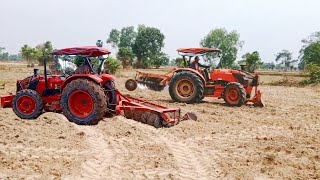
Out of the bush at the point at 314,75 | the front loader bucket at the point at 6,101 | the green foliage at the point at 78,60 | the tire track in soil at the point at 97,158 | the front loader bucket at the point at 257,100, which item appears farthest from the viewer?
the bush at the point at 314,75

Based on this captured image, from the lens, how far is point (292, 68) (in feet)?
346

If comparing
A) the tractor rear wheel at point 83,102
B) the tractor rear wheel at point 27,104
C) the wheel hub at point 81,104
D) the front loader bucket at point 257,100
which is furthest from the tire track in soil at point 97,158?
the front loader bucket at point 257,100

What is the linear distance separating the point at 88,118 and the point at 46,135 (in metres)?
1.08

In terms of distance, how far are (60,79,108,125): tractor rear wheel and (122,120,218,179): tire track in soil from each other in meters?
0.87

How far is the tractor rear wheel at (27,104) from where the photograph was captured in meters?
8.52

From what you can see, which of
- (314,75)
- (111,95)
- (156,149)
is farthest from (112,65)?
(156,149)

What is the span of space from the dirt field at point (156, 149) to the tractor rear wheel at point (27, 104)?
20cm

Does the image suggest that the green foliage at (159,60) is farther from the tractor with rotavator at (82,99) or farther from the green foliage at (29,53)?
the tractor with rotavator at (82,99)

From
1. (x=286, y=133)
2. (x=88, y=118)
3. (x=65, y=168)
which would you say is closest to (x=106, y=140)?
(x=88, y=118)

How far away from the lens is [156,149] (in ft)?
21.9

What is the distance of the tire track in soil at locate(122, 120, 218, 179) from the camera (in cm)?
548

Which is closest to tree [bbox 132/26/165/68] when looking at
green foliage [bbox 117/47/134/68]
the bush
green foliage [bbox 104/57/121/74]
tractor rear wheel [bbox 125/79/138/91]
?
green foliage [bbox 117/47/134/68]

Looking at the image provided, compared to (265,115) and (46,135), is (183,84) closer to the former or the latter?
(265,115)

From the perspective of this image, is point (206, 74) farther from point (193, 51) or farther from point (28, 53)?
point (28, 53)
